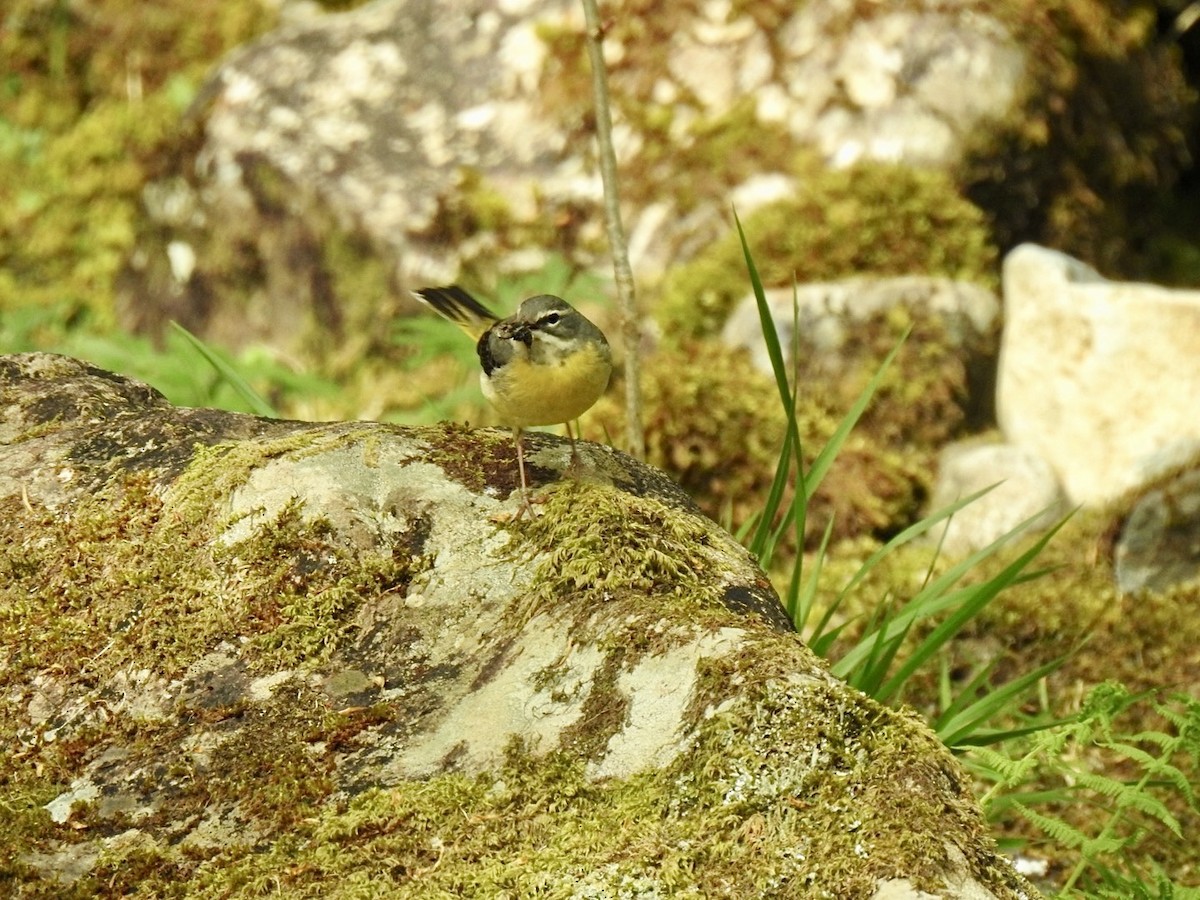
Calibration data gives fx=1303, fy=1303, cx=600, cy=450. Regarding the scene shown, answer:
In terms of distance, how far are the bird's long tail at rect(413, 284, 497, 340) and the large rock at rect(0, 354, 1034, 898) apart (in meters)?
1.32

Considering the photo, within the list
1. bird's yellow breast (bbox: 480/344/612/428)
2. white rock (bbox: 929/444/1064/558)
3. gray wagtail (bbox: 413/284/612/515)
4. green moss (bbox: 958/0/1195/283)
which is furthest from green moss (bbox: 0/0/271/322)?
bird's yellow breast (bbox: 480/344/612/428)

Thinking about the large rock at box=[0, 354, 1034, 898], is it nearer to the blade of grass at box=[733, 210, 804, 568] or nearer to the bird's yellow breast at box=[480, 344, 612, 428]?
the bird's yellow breast at box=[480, 344, 612, 428]

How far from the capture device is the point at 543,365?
4008mm

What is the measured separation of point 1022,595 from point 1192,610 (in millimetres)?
815

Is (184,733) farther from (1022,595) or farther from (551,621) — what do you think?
→ (1022,595)

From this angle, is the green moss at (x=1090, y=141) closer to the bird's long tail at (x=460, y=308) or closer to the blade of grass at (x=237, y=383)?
the bird's long tail at (x=460, y=308)

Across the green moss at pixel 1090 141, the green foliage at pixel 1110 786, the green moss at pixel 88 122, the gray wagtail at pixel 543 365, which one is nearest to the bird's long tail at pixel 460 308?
the gray wagtail at pixel 543 365

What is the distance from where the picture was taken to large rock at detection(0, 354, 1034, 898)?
257cm

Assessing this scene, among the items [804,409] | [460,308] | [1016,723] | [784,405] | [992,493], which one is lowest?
[1016,723]

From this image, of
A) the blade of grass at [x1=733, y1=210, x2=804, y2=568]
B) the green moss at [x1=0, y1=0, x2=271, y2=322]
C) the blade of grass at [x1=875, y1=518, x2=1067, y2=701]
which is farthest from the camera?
the green moss at [x1=0, y1=0, x2=271, y2=322]

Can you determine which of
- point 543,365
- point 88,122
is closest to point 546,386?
point 543,365

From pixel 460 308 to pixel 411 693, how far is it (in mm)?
2387

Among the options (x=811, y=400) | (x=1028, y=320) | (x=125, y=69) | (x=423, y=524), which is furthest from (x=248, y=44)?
(x=423, y=524)

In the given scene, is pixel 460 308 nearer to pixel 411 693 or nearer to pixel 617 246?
pixel 617 246
